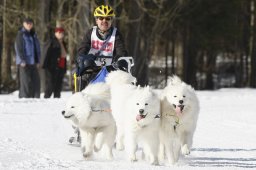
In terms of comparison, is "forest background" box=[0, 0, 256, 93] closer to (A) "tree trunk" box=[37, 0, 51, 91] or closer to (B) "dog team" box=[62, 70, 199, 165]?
(A) "tree trunk" box=[37, 0, 51, 91]

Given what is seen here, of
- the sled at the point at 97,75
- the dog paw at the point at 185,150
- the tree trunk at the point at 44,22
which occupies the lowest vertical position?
the dog paw at the point at 185,150

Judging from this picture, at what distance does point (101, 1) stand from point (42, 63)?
9.47 m

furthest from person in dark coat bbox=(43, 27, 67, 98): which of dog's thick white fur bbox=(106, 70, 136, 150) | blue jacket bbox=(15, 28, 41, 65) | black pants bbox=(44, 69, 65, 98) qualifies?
dog's thick white fur bbox=(106, 70, 136, 150)

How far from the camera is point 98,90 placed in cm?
776

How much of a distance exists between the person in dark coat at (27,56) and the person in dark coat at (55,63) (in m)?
0.51

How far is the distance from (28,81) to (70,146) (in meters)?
7.45

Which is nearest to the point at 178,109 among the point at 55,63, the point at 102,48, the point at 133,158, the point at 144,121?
the point at 144,121

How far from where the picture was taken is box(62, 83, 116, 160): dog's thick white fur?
7.23 metres

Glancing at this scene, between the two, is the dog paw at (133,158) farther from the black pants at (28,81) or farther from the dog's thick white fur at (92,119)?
the black pants at (28,81)

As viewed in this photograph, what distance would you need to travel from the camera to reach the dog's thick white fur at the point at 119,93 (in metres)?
7.63

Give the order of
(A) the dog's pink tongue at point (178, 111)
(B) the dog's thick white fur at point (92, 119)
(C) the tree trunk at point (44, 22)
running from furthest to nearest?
1. (C) the tree trunk at point (44, 22)
2. (B) the dog's thick white fur at point (92, 119)
3. (A) the dog's pink tongue at point (178, 111)

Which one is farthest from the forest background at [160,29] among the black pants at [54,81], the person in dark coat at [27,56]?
the person in dark coat at [27,56]

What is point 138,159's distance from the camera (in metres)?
7.59

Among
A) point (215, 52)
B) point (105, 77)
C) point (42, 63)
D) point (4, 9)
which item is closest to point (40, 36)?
point (4, 9)
